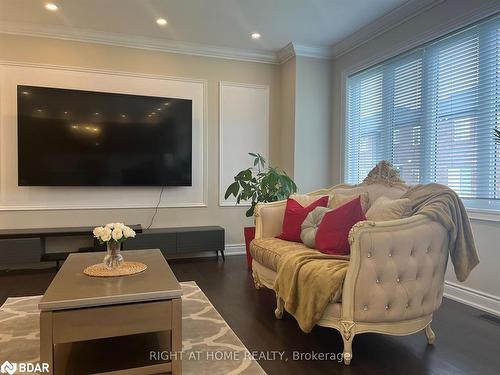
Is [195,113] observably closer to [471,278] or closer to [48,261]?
[48,261]

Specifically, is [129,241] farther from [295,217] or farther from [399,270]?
[399,270]

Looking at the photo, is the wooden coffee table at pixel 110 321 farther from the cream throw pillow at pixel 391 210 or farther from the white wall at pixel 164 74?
the white wall at pixel 164 74

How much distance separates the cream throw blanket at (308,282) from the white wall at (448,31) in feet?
4.91

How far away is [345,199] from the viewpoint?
3123 millimetres

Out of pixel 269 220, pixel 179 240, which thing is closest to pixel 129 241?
pixel 179 240

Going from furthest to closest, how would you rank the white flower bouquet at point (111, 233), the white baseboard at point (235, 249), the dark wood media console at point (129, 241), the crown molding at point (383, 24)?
1. the white baseboard at point (235, 249)
2. the dark wood media console at point (129, 241)
3. the crown molding at point (383, 24)
4. the white flower bouquet at point (111, 233)

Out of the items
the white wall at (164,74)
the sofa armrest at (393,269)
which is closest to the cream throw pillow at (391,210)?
the sofa armrest at (393,269)

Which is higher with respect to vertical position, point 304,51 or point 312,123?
point 304,51

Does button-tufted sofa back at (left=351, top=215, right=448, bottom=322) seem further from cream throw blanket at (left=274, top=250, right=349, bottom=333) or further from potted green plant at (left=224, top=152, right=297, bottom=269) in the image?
potted green plant at (left=224, top=152, right=297, bottom=269)

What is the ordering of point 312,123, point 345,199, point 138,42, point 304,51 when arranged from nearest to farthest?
point 345,199 → point 138,42 → point 304,51 → point 312,123

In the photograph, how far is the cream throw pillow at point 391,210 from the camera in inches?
97.1

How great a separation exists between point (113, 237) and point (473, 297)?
2994 millimetres

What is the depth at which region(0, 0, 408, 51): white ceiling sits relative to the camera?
379 cm

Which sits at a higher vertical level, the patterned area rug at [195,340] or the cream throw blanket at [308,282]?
the cream throw blanket at [308,282]
